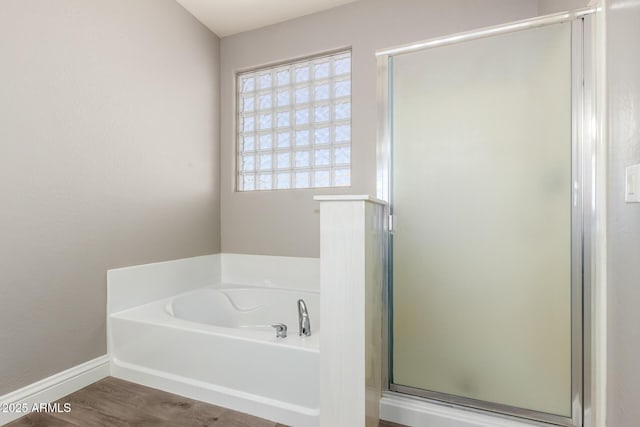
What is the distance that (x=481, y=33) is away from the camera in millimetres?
1477

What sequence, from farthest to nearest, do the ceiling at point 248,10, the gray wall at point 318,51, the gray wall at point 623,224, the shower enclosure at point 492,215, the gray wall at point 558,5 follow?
1. the ceiling at point 248,10
2. the gray wall at point 318,51
3. the gray wall at point 558,5
4. the shower enclosure at point 492,215
5. the gray wall at point 623,224

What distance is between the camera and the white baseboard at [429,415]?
1.41m

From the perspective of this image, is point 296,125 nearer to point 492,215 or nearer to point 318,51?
point 318,51

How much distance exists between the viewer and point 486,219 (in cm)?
147

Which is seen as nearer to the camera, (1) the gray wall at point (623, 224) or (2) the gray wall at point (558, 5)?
(1) the gray wall at point (623, 224)

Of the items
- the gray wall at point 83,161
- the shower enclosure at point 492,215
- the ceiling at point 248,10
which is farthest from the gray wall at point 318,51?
the shower enclosure at point 492,215

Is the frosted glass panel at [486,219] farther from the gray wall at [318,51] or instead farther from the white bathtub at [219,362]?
the gray wall at [318,51]

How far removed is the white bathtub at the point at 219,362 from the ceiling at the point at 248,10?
2.20 meters

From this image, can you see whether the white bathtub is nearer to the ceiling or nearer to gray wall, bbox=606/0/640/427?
gray wall, bbox=606/0/640/427

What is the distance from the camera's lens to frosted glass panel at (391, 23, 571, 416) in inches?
54.4

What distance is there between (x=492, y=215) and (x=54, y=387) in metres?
2.33

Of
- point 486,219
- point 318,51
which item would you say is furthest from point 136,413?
point 318,51

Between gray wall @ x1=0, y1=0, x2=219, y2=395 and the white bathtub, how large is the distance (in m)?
0.22

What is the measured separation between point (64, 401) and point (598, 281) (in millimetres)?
2532
